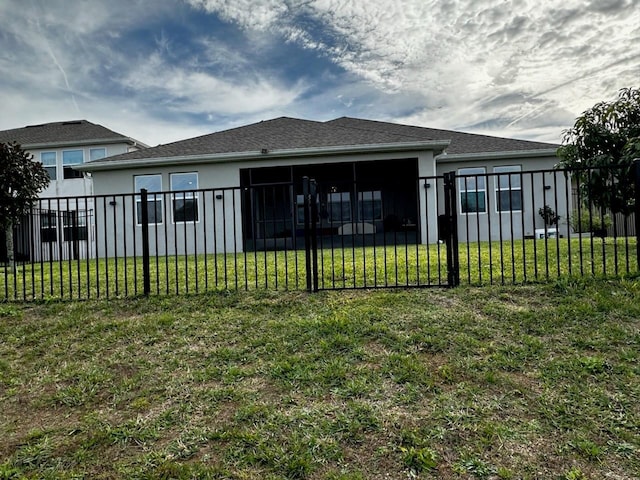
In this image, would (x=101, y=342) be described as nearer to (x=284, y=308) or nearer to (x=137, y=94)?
(x=284, y=308)

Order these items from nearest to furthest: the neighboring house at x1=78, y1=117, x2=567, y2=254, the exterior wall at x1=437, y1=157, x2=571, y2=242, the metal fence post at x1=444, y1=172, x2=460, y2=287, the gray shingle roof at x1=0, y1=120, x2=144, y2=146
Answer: the metal fence post at x1=444, y1=172, x2=460, y2=287 < the neighboring house at x1=78, y1=117, x2=567, y2=254 < the exterior wall at x1=437, y1=157, x2=571, y2=242 < the gray shingle roof at x1=0, y1=120, x2=144, y2=146

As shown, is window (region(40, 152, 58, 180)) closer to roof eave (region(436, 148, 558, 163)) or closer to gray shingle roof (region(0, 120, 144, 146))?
gray shingle roof (region(0, 120, 144, 146))

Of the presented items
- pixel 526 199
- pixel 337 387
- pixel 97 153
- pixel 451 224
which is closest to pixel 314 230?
pixel 451 224

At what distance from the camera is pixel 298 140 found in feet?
43.3

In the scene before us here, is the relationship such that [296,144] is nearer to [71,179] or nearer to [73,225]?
[73,225]

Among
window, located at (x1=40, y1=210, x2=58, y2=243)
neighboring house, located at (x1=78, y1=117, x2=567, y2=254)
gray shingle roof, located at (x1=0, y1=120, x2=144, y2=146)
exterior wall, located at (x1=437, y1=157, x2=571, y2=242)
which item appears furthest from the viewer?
gray shingle roof, located at (x1=0, y1=120, x2=144, y2=146)

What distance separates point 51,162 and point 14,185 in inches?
468

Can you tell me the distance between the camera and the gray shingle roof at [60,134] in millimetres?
18172

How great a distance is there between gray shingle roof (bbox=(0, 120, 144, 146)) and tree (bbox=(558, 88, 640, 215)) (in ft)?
56.8

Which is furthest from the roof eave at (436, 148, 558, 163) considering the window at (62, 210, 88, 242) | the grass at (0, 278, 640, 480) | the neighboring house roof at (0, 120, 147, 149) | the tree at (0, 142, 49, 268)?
the neighboring house roof at (0, 120, 147, 149)

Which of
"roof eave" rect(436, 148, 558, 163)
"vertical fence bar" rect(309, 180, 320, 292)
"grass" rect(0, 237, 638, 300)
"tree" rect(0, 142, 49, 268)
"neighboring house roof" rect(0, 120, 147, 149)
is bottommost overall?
"grass" rect(0, 237, 638, 300)

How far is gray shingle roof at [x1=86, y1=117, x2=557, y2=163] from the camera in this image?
12.5m

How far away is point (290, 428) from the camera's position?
253 cm

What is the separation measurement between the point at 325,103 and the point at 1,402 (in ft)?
53.6
